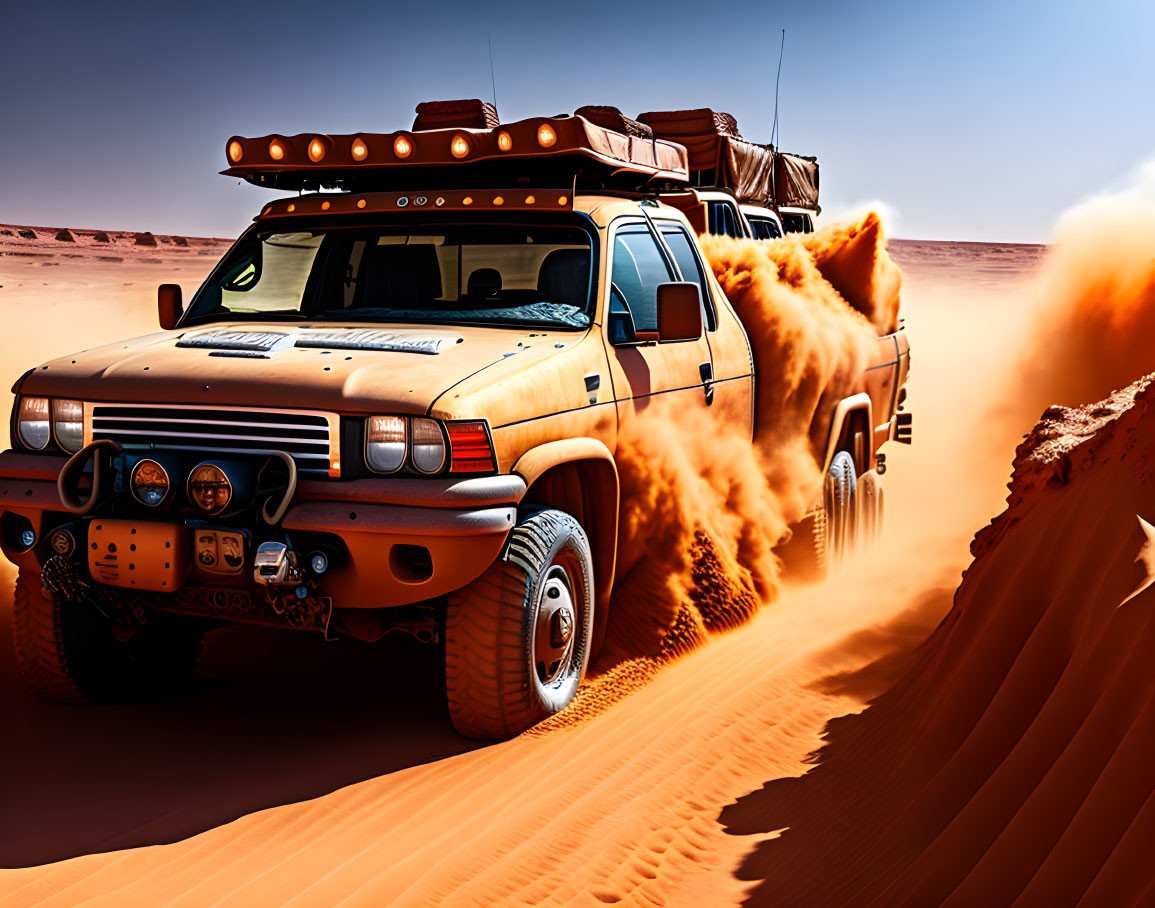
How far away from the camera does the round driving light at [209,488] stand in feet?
15.1

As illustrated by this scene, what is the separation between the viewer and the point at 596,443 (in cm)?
537

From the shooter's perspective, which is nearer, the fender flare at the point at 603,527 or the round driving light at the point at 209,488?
the round driving light at the point at 209,488

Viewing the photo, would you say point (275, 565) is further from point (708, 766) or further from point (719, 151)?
point (719, 151)

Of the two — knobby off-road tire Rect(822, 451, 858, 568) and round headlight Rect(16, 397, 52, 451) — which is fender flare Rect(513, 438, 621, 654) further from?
knobby off-road tire Rect(822, 451, 858, 568)

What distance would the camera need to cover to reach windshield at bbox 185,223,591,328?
584cm

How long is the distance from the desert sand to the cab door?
4.24 ft

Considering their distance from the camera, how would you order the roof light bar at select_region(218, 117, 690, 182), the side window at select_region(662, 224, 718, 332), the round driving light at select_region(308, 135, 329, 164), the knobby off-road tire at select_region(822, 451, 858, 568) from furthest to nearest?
the knobby off-road tire at select_region(822, 451, 858, 568), the side window at select_region(662, 224, 718, 332), the round driving light at select_region(308, 135, 329, 164), the roof light bar at select_region(218, 117, 690, 182)

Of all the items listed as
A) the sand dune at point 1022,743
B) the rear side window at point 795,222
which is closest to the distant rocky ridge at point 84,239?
the rear side window at point 795,222

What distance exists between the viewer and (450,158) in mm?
6012

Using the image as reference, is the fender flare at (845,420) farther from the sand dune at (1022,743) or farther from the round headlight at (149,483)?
the round headlight at (149,483)

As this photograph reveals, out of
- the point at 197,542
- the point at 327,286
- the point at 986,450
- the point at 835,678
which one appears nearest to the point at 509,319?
the point at 327,286

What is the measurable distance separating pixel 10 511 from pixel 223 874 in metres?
2.02

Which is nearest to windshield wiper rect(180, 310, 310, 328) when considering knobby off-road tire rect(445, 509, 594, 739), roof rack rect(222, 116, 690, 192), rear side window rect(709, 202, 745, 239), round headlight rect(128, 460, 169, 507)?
roof rack rect(222, 116, 690, 192)

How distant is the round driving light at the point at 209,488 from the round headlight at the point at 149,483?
0.35ft
